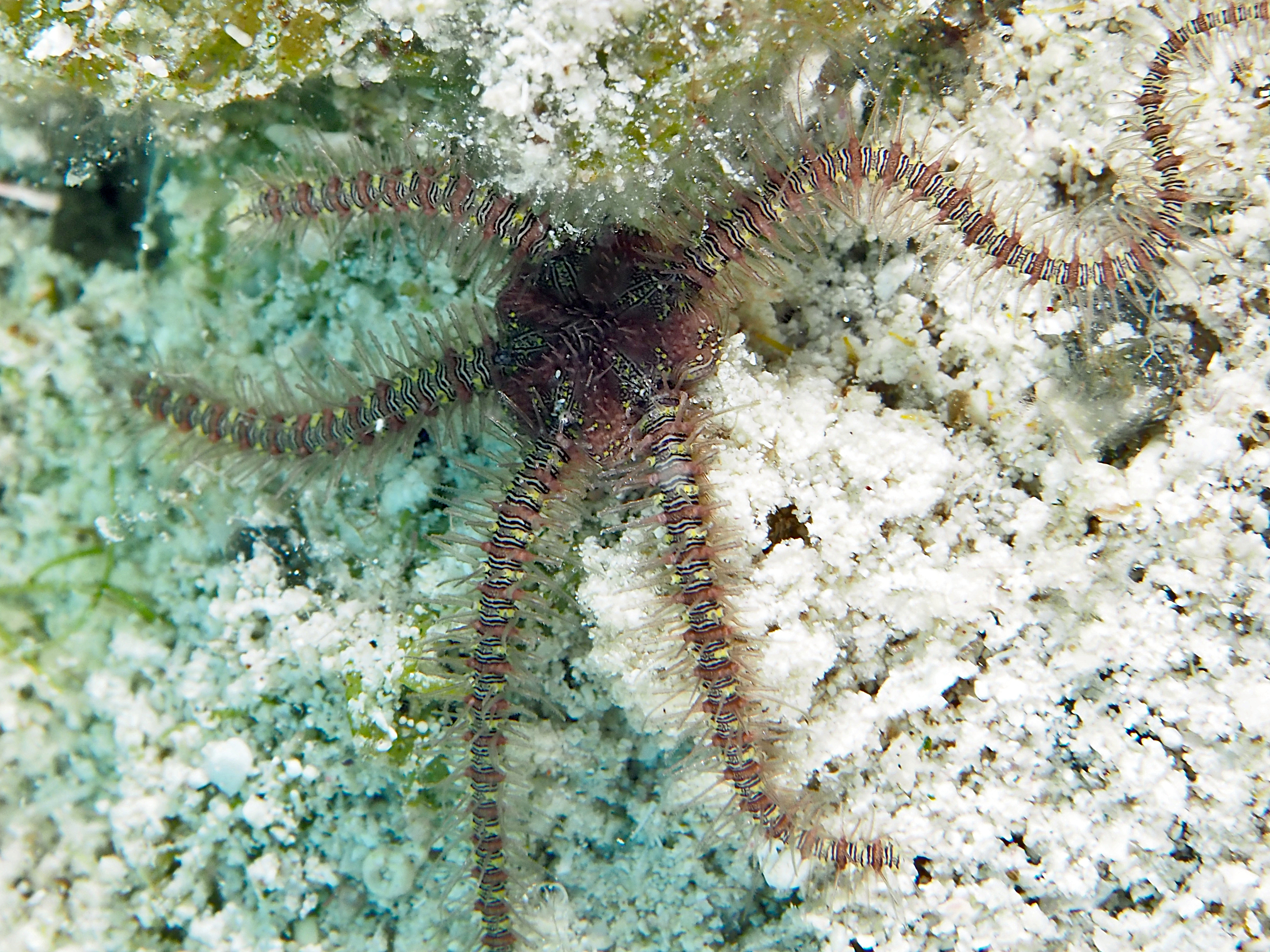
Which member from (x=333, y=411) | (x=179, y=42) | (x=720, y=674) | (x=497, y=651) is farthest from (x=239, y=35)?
(x=720, y=674)

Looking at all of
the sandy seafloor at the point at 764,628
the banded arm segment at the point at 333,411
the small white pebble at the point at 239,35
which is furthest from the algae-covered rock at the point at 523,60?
the banded arm segment at the point at 333,411

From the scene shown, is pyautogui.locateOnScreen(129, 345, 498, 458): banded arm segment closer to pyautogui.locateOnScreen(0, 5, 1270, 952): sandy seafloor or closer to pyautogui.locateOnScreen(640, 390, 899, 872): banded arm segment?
pyautogui.locateOnScreen(0, 5, 1270, 952): sandy seafloor

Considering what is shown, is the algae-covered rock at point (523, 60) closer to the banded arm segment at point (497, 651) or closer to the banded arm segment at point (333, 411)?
the banded arm segment at point (333, 411)

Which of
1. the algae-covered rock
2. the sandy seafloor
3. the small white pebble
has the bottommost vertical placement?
the sandy seafloor

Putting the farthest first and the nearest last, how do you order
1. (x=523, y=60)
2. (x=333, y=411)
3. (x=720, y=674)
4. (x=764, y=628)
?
(x=333, y=411) < (x=764, y=628) < (x=720, y=674) < (x=523, y=60)

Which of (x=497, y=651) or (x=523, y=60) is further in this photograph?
(x=497, y=651)

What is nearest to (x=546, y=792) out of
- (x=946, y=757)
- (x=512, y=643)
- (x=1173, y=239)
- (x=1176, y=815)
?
(x=512, y=643)

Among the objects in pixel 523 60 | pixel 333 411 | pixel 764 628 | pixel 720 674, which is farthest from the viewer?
pixel 333 411

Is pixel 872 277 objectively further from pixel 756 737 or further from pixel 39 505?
pixel 39 505

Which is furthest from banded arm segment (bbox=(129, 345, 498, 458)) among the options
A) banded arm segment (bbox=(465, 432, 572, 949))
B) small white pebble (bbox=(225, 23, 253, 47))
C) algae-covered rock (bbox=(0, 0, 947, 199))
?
small white pebble (bbox=(225, 23, 253, 47))

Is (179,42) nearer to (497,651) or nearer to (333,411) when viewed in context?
(333,411)
